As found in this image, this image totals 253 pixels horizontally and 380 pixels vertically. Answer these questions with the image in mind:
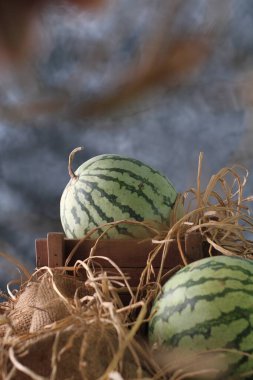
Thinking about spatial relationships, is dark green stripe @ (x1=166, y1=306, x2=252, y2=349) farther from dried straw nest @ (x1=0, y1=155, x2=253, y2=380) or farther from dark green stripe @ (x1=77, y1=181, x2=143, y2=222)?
dark green stripe @ (x1=77, y1=181, x2=143, y2=222)

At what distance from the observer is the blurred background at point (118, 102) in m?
1.88

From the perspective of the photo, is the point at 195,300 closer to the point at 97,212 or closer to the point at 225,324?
the point at 225,324

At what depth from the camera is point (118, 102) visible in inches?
85.3

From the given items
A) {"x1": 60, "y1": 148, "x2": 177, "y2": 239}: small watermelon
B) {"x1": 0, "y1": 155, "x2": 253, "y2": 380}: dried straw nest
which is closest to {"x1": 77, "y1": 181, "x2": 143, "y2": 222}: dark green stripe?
{"x1": 60, "y1": 148, "x2": 177, "y2": 239}: small watermelon

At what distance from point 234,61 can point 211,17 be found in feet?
0.77

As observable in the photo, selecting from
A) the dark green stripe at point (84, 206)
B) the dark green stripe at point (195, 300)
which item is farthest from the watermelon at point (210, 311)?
the dark green stripe at point (84, 206)

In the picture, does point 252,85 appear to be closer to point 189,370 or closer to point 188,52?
point 188,52

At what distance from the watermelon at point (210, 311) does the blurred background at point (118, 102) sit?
3.39 feet

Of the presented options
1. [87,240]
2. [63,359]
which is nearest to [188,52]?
[87,240]

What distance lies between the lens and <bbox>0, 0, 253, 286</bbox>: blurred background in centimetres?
188

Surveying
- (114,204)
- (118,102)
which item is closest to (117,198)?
(114,204)

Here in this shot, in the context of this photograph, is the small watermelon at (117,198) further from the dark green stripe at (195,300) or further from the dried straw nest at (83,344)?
the dark green stripe at (195,300)

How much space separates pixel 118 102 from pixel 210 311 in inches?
58.9

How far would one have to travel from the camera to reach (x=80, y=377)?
25.4 inches
